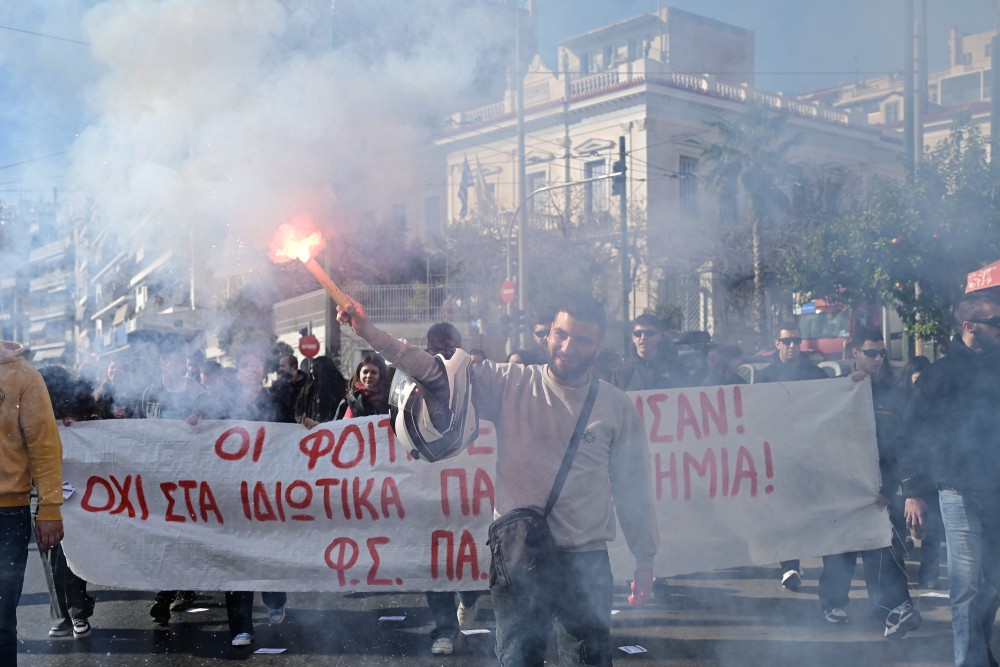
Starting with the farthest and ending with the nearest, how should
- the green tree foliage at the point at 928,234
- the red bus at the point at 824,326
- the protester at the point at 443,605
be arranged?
1. the red bus at the point at 824,326
2. the green tree foliage at the point at 928,234
3. the protester at the point at 443,605

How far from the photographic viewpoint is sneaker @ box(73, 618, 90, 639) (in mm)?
6023

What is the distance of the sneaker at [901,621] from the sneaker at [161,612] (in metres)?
4.47

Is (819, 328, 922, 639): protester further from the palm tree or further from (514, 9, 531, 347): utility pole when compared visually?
the palm tree

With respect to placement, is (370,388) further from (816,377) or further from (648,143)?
(648,143)

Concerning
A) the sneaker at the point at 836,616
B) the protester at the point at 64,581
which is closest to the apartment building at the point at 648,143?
the protester at the point at 64,581

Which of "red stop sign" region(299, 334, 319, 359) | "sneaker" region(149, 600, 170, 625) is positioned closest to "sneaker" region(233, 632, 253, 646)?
"sneaker" region(149, 600, 170, 625)

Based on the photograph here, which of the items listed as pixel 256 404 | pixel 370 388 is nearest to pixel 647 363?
pixel 370 388

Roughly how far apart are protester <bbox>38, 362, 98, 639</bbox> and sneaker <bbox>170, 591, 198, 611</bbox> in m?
0.61

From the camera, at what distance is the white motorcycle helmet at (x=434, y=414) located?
10.6ft

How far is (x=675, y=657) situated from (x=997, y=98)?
12.3m

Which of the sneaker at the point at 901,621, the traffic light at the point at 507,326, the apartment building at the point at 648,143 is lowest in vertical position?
the sneaker at the point at 901,621

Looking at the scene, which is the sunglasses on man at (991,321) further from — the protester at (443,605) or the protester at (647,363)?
the protester at (647,363)

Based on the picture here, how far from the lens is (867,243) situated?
14336 mm

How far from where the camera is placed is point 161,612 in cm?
628
